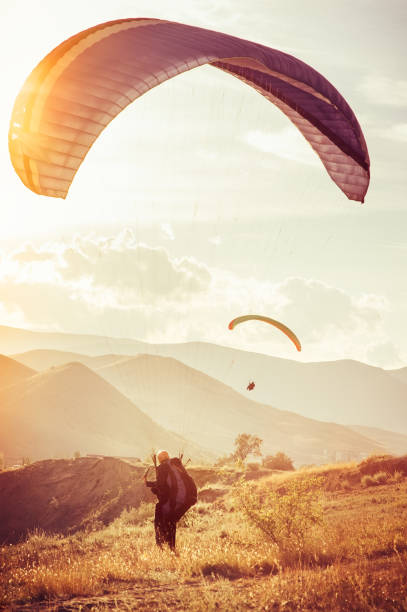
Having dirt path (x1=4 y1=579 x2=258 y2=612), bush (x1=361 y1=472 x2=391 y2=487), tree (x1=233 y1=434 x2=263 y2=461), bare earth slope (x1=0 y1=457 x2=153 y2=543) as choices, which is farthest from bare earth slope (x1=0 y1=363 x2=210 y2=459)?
dirt path (x1=4 y1=579 x2=258 y2=612)

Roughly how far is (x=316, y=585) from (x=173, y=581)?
7.50 ft

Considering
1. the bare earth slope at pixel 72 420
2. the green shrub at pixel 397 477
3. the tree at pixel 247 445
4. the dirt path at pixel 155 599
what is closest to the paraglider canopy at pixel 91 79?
the dirt path at pixel 155 599

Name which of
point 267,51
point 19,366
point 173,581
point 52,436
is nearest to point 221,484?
Result: point 173,581

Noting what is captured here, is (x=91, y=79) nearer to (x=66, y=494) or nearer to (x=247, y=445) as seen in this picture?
(x=66, y=494)

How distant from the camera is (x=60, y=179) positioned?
7438mm

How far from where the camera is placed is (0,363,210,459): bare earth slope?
119 m

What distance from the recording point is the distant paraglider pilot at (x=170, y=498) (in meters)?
9.56

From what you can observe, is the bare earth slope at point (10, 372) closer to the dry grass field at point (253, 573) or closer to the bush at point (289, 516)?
the dry grass field at point (253, 573)

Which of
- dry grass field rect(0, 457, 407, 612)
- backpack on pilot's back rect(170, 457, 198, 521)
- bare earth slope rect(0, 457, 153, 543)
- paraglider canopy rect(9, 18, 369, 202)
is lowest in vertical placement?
bare earth slope rect(0, 457, 153, 543)

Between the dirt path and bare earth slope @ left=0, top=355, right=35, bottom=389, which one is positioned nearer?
the dirt path

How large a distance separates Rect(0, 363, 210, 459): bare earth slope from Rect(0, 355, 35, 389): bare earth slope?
5587mm

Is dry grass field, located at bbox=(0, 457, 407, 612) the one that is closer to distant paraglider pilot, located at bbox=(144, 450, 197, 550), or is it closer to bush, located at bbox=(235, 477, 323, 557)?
bush, located at bbox=(235, 477, 323, 557)

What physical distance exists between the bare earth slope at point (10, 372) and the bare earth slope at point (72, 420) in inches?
220

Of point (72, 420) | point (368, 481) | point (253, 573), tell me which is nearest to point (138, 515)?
point (368, 481)
